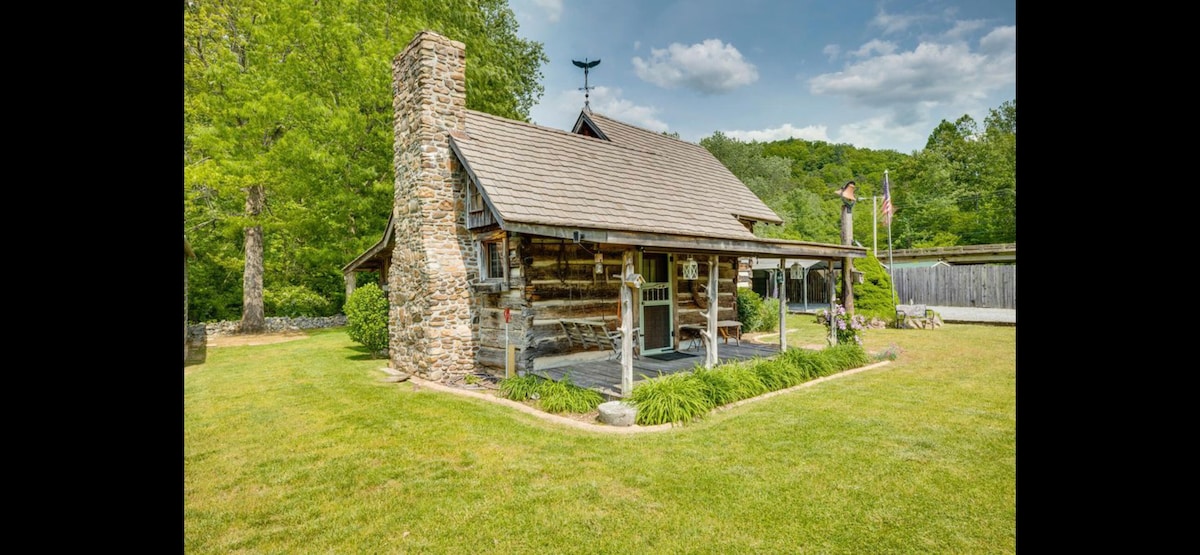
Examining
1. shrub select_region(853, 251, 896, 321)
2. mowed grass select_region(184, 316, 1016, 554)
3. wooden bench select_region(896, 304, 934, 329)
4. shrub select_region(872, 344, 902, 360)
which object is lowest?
mowed grass select_region(184, 316, 1016, 554)

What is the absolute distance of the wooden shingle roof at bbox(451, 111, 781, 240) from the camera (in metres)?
8.99

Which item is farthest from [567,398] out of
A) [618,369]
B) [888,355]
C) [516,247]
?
[888,355]

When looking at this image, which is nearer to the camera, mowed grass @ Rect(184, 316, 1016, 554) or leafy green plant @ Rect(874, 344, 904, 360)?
mowed grass @ Rect(184, 316, 1016, 554)

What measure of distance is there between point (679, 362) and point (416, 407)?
472 cm

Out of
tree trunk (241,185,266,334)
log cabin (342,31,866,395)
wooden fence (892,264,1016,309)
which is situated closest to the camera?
log cabin (342,31,866,395)

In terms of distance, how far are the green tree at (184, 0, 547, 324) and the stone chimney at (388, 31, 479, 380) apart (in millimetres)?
7520

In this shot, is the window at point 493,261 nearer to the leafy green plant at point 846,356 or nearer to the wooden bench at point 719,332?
the wooden bench at point 719,332

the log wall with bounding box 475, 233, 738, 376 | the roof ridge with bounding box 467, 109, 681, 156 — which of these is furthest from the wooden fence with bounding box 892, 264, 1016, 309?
the log wall with bounding box 475, 233, 738, 376

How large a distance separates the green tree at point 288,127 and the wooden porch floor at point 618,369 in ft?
36.4

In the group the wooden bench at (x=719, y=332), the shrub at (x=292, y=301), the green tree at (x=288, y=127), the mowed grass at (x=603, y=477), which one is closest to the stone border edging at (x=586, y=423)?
the mowed grass at (x=603, y=477)

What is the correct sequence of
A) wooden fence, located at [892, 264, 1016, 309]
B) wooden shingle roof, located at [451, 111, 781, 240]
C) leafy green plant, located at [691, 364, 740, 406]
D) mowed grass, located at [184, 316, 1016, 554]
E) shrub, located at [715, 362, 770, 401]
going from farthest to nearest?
wooden fence, located at [892, 264, 1016, 309] → wooden shingle roof, located at [451, 111, 781, 240] → shrub, located at [715, 362, 770, 401] → leafy green plant, located at [691, 364, 740, 406] → mowed grass, located at [184, 316, 1016, 554]

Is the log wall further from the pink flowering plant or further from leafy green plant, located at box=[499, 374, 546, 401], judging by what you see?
the pink flowering plant

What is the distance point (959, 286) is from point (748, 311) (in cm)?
1109
